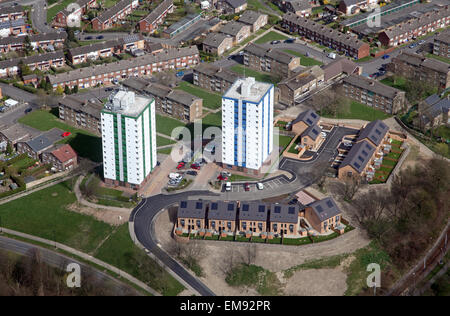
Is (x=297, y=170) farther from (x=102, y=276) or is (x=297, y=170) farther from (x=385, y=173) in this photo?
(x=102, y=276)

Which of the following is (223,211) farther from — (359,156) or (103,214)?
(359,156)

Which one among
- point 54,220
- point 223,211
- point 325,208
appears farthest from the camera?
point 54,220

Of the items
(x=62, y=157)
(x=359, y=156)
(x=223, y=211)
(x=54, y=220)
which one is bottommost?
(x=54, y=220)

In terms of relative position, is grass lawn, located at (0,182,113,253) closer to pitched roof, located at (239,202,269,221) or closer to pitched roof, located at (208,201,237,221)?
pitched roof, located at (208,201,237,221)

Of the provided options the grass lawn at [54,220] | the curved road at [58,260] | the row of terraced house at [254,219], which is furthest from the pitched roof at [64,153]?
the row of terraced house at [254,219]

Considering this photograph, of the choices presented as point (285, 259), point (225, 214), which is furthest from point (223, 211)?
point (285, 259)
